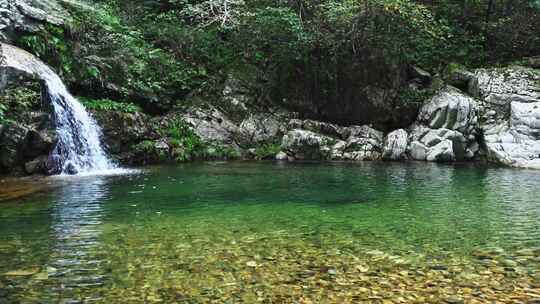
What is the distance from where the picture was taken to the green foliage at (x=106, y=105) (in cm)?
1653

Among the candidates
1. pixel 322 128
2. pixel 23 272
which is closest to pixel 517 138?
pixel 322 128

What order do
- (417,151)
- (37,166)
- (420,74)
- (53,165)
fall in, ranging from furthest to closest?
→ (420,74) → (417,151) → (53,165) → (37,166)

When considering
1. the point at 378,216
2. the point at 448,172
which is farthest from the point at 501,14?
the point at 378,216

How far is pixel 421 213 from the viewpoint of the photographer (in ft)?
26.1

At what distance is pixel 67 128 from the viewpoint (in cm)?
1428

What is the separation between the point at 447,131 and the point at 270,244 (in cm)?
1557

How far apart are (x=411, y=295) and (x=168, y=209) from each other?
17.3 ft

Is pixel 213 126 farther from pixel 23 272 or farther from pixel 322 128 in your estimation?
A: pixel 23 272

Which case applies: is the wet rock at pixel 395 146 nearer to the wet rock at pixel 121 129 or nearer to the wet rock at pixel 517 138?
the wet rock at pixel 517 138

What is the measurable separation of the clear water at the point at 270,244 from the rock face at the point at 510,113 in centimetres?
699

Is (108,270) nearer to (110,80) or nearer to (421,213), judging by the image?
(421,213)

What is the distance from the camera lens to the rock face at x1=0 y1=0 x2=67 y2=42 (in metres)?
14.7

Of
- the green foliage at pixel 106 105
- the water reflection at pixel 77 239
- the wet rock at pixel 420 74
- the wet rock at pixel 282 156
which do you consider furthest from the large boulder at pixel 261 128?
the water reflection at pixel 77 239

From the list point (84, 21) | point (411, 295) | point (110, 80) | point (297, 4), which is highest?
point (297, 4)
